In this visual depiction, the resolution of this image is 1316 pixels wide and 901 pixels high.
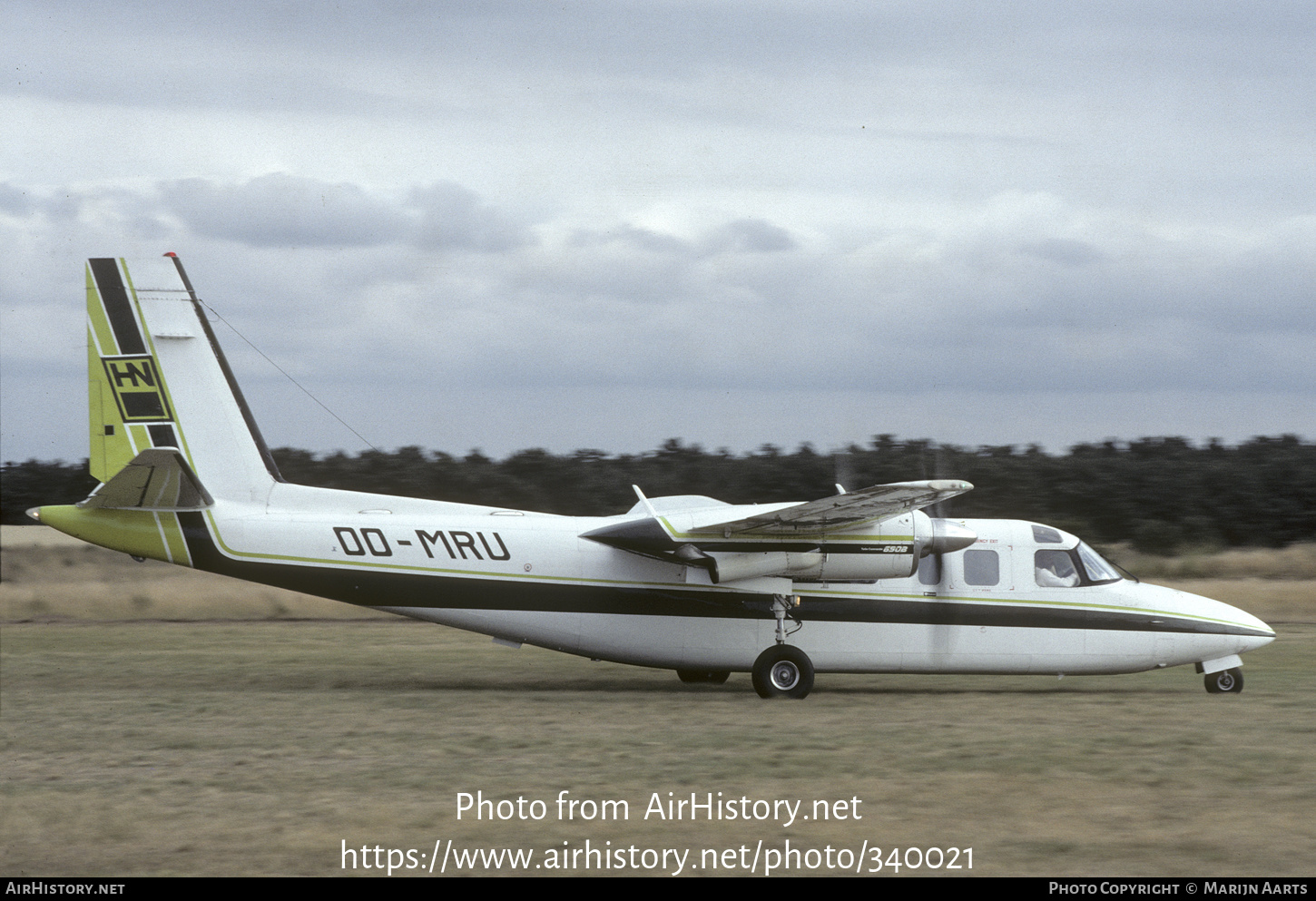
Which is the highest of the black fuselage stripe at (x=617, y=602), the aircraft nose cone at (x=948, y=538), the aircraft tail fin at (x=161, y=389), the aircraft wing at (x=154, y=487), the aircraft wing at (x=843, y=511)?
the aircraft tail fin at (x=161, y=389)

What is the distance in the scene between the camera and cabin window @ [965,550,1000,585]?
1416cm

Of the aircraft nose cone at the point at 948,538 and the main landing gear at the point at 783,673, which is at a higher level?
the aircraft nose cone at the point at 948,538

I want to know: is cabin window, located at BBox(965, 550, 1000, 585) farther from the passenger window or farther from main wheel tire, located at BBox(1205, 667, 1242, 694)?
main wheel tire, located at BBox(1205, 667, 1242, 694)

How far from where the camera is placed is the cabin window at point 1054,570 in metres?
14.2

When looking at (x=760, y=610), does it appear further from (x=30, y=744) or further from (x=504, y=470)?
(x=504, y=470)

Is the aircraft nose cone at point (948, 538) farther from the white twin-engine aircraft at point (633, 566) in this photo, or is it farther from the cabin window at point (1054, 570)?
the cabin window at point (1054, 570)

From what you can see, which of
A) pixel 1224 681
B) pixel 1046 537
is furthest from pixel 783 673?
pixel 1224 681

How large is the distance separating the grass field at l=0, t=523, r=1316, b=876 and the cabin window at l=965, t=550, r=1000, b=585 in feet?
4.37

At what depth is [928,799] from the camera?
866cm

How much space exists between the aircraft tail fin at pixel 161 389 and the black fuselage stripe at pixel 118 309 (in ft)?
0.03

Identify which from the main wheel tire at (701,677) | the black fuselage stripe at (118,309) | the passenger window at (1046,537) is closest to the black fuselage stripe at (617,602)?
the passenger window at (1046,537)

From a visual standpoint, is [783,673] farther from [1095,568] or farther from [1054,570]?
[1095,568]

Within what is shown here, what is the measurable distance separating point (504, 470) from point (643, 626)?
24492 millimetres

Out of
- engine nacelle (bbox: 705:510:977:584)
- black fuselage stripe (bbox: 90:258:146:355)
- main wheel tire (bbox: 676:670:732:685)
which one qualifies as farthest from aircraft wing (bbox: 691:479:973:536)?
black fuselage stripe (bbox: 90:258:146:355)
